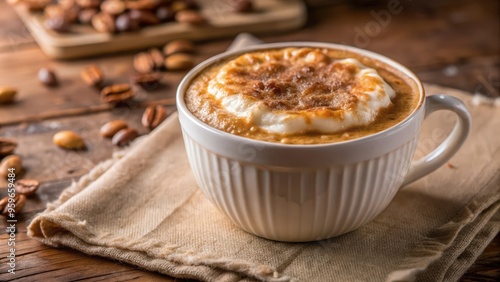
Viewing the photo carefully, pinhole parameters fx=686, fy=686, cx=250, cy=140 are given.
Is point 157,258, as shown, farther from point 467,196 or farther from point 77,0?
point 77,0

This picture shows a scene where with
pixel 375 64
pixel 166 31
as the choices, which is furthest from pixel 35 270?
pixel 166 31

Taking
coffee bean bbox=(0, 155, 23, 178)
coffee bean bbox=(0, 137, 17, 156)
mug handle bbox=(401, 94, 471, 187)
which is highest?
mug handle bbox=(401, 94, 471, 187)

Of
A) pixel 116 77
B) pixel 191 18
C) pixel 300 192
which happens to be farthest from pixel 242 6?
pixel 300 192

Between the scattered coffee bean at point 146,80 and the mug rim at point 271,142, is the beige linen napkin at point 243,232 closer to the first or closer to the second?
the mug rim at point 271,142

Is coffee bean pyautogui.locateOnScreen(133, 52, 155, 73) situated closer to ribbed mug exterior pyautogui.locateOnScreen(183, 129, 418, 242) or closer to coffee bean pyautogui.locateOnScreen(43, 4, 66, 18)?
coffee bean pyautogui.locateOnScreen(43, 4, 66, 18)

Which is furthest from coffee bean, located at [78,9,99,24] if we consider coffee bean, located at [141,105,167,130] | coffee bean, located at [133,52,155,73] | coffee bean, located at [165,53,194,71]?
coffee bean, located at [141,105,167,130]

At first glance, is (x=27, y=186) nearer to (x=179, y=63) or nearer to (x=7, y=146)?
(x=7, y=146)

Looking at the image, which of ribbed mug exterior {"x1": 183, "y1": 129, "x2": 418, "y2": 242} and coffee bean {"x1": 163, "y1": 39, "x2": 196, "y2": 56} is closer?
ribbed mug exterior {"x1": 183, "y1": 129, "x2": 418, "y2": 242}
